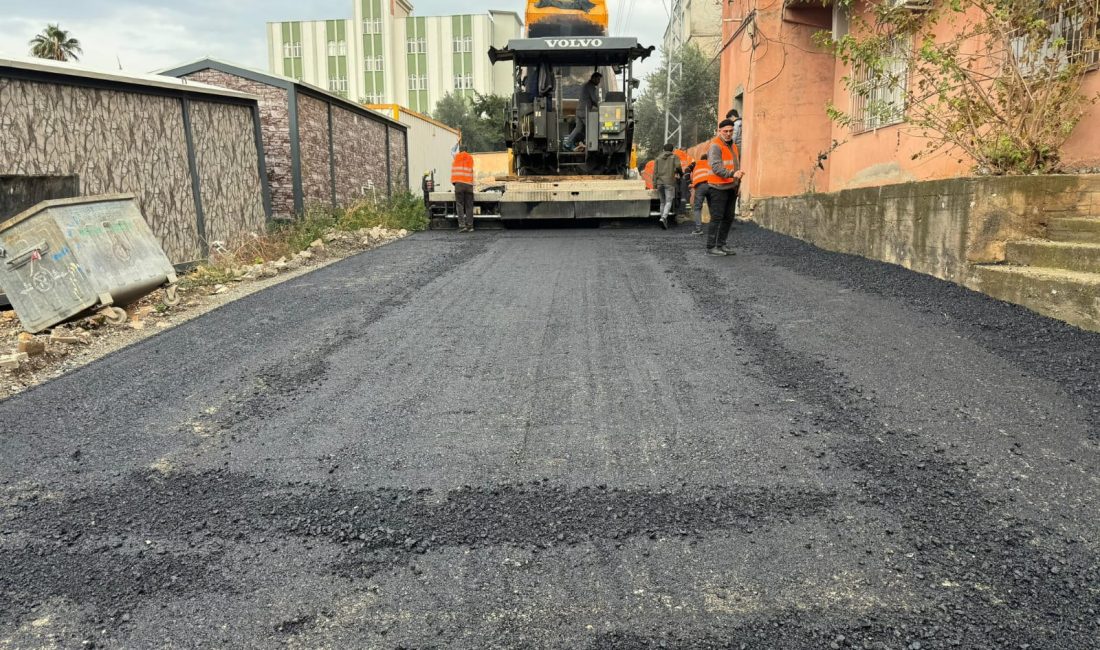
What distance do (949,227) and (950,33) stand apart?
3.82 m

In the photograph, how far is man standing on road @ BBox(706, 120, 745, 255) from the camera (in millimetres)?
8812

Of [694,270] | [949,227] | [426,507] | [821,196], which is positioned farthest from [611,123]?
[426,507]

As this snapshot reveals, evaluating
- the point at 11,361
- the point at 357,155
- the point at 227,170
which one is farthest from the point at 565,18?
the point at 11,361

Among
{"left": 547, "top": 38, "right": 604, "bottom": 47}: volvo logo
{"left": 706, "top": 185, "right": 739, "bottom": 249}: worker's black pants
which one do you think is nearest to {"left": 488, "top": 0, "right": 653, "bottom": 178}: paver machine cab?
{"left": 547, "top": 38, "right": 604, "bottom": 47}: volvo logo

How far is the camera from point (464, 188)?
540 inches

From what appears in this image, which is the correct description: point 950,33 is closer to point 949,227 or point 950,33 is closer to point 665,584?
point 949,227

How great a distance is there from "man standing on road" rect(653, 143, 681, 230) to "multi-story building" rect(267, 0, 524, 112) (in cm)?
3916

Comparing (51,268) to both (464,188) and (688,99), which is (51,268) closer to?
(464,188)

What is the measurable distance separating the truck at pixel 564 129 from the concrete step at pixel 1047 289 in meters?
8.28

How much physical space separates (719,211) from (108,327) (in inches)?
260

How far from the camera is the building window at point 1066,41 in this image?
596cm

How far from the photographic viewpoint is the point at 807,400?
371 centimetres

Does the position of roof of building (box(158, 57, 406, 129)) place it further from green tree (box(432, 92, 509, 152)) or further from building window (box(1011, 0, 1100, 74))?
green tree (box(432, 92, 509, 152))

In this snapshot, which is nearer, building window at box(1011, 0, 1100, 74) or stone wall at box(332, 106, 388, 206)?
building window at box(1011, 0, 1100, 74)
